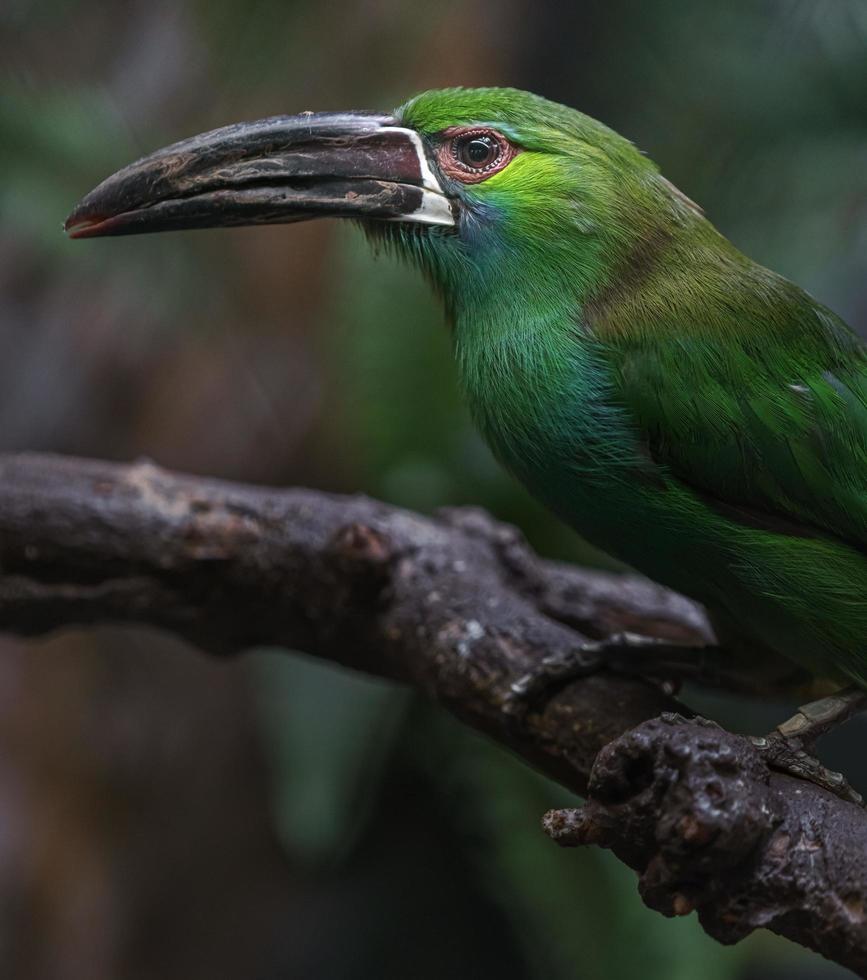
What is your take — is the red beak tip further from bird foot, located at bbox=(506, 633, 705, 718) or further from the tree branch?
bird foot, located at bbox=(506, 633, 705, 718)

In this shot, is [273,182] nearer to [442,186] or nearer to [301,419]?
[442,186]

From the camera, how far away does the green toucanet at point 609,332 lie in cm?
250

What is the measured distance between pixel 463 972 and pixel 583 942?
1.36 metres

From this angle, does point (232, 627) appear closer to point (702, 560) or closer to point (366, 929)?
point (702, 560)

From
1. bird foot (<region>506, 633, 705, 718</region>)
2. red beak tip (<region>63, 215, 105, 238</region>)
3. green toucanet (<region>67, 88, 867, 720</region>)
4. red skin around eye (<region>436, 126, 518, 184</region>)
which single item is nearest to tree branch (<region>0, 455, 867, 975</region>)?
bird foot (<region>506, 633, 705, 718</region>)

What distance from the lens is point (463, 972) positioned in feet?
17.1

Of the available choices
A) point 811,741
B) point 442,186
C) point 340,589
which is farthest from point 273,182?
point 811,741

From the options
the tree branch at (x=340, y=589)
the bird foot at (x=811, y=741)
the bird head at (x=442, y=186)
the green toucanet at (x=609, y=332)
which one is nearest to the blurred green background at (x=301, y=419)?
the tree branch at (x=340, y=589)

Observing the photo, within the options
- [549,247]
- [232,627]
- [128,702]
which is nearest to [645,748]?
[549,247]

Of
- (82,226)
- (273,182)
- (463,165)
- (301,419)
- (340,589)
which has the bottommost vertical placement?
(301,419)

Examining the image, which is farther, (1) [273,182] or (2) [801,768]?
(1) [273,182]

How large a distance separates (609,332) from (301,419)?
12.1ft

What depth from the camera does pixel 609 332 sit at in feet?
8.36

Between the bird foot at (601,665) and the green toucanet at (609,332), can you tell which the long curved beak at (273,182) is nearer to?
the green toucanet at (609,332)
